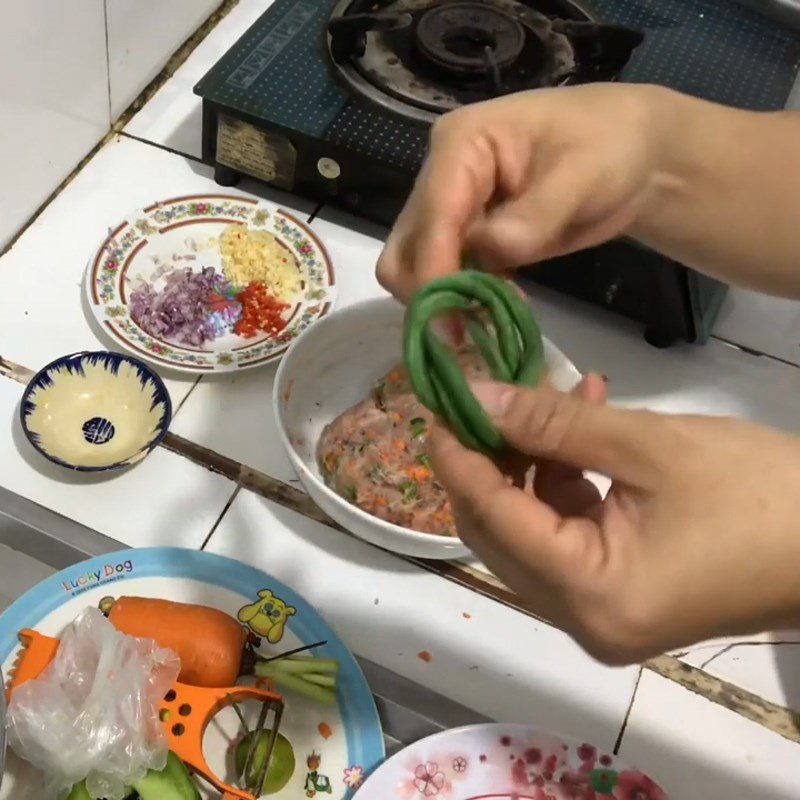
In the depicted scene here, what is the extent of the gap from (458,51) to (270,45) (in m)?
0.17

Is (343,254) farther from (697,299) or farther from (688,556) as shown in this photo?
(688,556)

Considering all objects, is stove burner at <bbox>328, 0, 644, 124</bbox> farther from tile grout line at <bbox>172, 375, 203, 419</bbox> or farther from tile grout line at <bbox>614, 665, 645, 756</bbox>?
tile grout line at <bbox>614, 665, 645, 756</bbox>

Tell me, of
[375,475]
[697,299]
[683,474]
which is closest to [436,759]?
[375,475]

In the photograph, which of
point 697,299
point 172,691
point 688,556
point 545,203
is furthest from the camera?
point 697,299

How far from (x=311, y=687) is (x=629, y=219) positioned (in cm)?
35

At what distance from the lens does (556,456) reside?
1.30 feet

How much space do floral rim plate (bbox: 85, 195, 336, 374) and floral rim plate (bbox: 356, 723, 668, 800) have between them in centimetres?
32

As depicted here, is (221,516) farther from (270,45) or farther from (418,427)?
(270,45)

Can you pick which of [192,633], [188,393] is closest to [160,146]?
[188,393]

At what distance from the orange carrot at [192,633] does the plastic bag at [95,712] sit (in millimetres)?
10

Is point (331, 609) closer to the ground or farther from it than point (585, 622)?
closer to the ground

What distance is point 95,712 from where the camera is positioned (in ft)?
1.77

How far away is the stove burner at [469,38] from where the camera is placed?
80 centimetres

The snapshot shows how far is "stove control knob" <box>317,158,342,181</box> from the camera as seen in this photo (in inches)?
31.1
